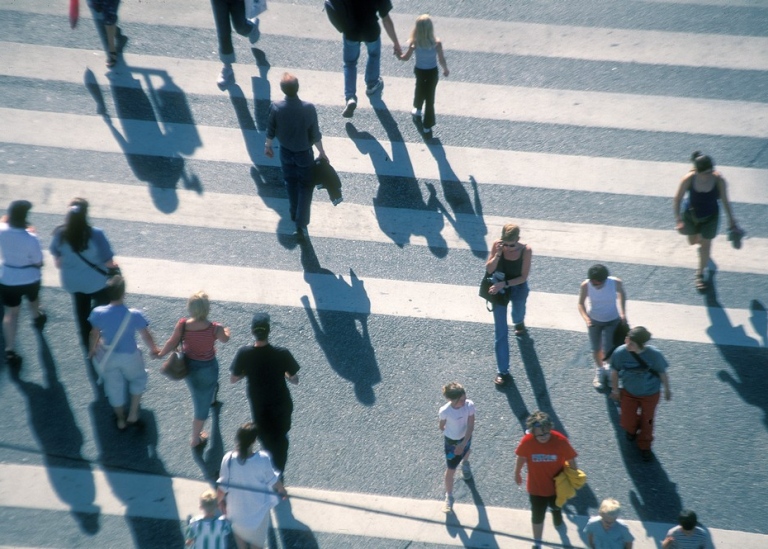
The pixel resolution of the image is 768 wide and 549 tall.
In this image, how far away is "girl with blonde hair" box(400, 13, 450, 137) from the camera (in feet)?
34.0

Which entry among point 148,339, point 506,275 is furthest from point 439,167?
point 148,339

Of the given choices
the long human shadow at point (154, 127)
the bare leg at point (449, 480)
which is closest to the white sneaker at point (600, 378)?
the bare leg at point (449, 480)

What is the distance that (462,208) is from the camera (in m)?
10.1

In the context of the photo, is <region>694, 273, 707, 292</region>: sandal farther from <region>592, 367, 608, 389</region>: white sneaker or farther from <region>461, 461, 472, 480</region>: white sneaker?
<region>461, 461, 472, 480</region>: white sneaker

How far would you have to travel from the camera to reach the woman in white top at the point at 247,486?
21.9ft

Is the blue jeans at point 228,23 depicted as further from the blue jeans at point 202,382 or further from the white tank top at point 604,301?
the white tank top at point 604,301

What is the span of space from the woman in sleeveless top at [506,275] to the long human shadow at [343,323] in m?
1.17

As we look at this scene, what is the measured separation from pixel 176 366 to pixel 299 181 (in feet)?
9.20

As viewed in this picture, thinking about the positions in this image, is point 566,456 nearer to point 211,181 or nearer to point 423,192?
point 423,192

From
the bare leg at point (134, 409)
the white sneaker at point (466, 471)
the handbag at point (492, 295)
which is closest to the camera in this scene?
the white sneaker at point (466, 471)

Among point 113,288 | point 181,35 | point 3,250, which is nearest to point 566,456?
point 113,288

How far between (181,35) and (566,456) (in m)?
7.81

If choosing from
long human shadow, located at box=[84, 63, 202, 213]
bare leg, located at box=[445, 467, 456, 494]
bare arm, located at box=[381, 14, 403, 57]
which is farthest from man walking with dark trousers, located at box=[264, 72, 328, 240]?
bare leg, located at box=[445, 467, 456, 494]

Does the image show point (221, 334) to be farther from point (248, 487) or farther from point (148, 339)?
point (248, 487)
